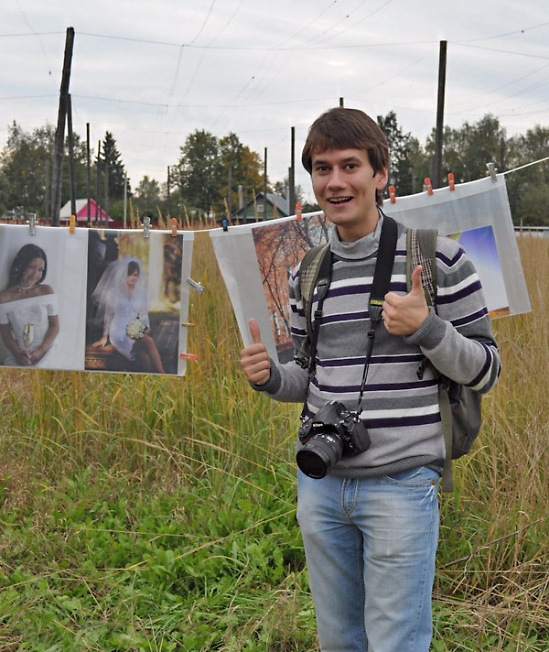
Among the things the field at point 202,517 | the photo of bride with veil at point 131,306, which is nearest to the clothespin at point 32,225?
the photo of bride with veil at point 131,306

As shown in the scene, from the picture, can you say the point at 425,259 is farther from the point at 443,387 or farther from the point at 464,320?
the point at 443,387

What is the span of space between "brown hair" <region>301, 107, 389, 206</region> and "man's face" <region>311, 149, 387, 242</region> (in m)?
0.01

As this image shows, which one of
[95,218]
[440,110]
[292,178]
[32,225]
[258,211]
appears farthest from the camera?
[95,218]

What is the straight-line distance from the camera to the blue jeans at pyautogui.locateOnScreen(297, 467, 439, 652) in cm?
175

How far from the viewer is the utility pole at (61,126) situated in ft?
44.2

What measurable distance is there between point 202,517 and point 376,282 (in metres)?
2.11

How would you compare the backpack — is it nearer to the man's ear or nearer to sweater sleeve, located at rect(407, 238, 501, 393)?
sweater sleeve, located at rect(407, 238, 501, 393)

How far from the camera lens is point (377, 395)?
1.79 m

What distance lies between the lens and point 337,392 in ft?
6.08

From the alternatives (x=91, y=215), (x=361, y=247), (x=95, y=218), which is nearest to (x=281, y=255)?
(x=361, y=247)

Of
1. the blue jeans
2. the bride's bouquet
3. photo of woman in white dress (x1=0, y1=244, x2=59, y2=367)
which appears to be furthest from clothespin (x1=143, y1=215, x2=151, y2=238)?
the blue jeans

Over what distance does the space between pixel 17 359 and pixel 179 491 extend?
1.05 m

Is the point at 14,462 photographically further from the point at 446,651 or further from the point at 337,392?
the point at 337,392

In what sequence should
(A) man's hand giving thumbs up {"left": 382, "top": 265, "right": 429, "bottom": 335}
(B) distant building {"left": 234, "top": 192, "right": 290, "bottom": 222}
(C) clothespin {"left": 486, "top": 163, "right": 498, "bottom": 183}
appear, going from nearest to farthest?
(A) man's hand giving thumbs up {"left": 382, "top": 265, "right": 429, "bottom": 335}, (C) clothespin {"left": 486, "top": 163, "right": 498, "bottom": 183}, (B) distant building {"left": 234, "top": 192, "right": 290, "bottom": 222}
